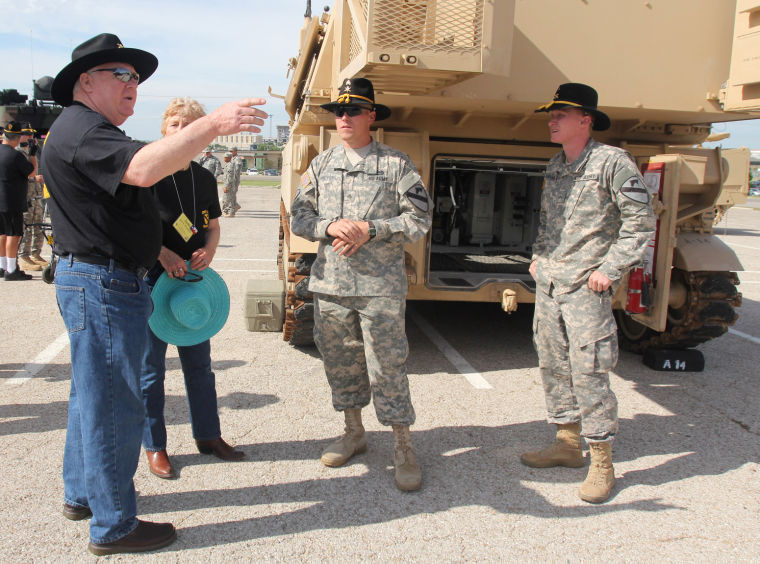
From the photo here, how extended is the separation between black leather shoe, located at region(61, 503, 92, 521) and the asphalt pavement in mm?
29

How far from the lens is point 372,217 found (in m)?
3.34

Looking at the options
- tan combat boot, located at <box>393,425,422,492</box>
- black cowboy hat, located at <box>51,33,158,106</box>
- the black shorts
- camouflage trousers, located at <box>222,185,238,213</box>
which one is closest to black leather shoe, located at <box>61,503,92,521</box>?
tan combat boot, located at <box>393,425,422,492</box>

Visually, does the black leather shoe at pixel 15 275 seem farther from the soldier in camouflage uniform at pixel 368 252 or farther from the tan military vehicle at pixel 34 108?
the soldier in camouflage uniform at pixel 368 252

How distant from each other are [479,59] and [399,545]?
2.50 m

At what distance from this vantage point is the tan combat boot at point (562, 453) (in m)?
3.59

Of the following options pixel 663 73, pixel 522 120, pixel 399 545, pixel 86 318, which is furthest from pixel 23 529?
pixel 663 73

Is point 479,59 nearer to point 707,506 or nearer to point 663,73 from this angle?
point 663,73

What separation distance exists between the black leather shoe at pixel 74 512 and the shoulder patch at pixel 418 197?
2104 mm

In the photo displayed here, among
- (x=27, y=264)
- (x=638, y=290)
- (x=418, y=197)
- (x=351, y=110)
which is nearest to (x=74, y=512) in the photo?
(x=418, y=197)

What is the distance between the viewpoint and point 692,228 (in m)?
5.49

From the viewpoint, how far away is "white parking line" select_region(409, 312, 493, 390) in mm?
4980

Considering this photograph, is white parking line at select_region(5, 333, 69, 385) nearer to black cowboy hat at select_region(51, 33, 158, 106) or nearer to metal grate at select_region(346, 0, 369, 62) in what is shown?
black cowboy hat at select_region(51, 33, 158, 106)

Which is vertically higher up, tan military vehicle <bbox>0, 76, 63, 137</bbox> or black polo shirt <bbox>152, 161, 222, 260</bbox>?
tan military vehicle <bbox>0, 76, 63, 137</bbox>

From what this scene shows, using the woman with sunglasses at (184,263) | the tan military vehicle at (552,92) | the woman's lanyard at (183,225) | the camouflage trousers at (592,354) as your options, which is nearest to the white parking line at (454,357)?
the tan military vehicle at (552,92)
